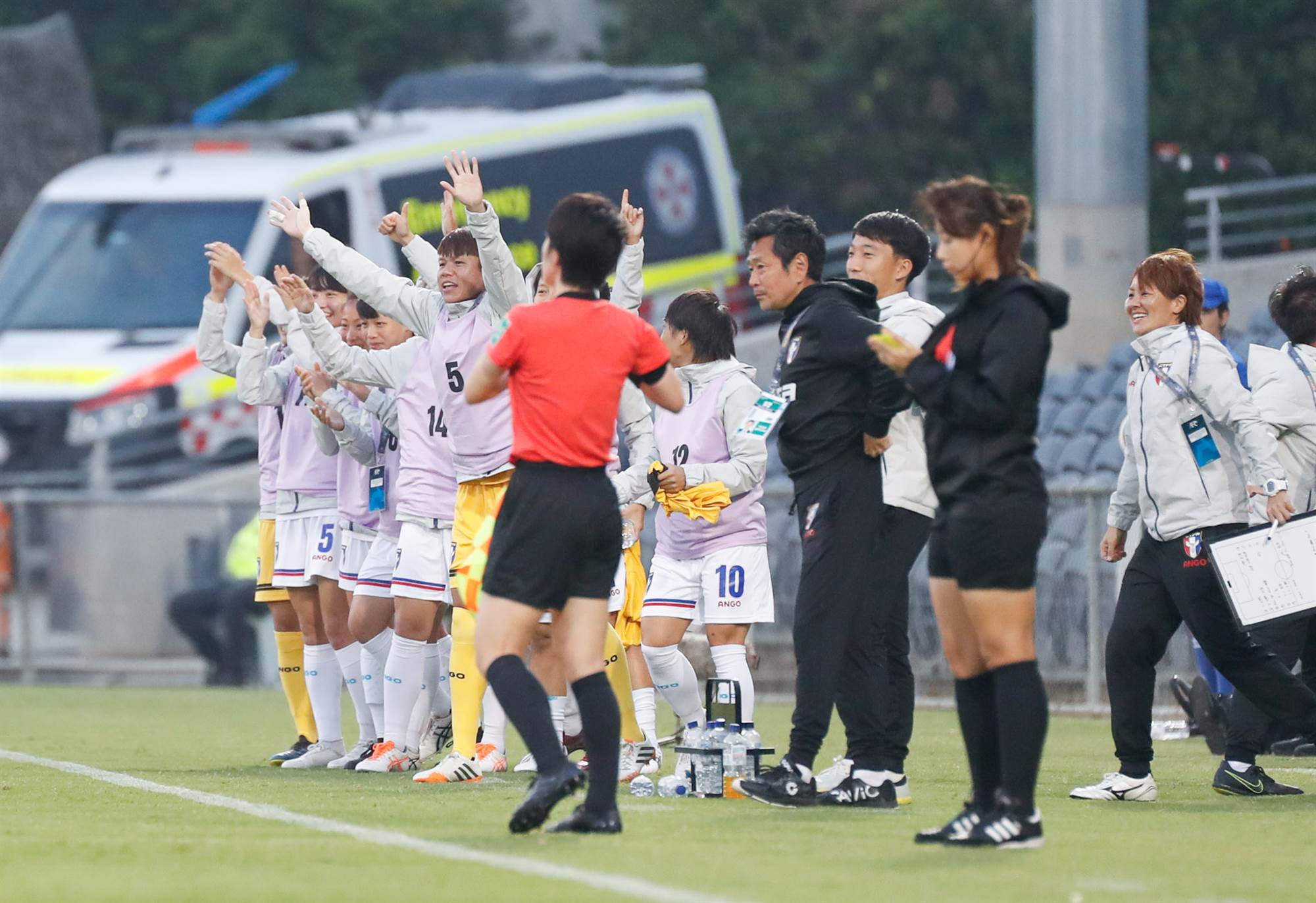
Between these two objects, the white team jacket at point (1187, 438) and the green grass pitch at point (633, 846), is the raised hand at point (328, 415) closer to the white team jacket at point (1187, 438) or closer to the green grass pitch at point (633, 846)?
the green grass pitch at point (633, 846)

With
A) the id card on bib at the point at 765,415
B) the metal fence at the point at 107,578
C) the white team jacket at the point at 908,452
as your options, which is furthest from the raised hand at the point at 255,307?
the metal fence at the point at 107,578

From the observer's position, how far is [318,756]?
9.98 m

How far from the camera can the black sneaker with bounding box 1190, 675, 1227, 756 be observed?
1037 centimetres

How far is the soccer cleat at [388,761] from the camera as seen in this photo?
9.45 m

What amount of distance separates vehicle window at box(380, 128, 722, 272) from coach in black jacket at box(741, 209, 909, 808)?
39.2ft

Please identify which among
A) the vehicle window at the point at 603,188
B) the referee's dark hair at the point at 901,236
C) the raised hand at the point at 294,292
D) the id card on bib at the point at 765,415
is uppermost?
the vehicle window at the point at 603,188

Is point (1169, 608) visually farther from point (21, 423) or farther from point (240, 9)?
point (240, 9)

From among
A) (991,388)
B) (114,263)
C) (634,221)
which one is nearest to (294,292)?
(634,221)

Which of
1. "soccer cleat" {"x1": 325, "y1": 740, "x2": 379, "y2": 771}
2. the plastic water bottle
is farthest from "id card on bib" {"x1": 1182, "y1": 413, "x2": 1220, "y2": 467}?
"soccer cleat" {"x1": 325, "y1": 740, "x2": 379, "y2": 771}

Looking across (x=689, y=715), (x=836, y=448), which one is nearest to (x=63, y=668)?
(x=689, y=715)

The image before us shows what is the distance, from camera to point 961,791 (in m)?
8.88

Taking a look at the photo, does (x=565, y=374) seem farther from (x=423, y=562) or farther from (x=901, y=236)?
(x=423, y=562)

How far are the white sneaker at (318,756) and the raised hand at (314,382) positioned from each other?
151 centimetres

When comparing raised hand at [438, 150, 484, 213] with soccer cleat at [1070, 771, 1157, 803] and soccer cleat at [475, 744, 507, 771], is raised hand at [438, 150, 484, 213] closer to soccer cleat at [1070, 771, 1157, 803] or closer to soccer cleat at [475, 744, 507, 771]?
soccer cleat at [475, 744, 507, 771]
